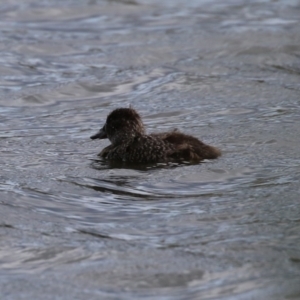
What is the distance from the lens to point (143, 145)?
30.6 feet

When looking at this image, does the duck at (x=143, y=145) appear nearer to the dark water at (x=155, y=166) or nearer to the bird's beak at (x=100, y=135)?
the bird's beak at (x=100, y=135)

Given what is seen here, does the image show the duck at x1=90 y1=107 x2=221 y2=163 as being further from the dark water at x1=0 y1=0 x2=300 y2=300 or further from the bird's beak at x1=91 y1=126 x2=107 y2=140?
the dark water at x1=0 y1=0 x2=300 y2=300

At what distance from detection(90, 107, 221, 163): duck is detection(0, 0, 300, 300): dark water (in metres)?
0.15

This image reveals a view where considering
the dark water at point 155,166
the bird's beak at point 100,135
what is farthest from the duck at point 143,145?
the dark water at point 155,166

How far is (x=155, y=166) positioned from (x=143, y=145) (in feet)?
1.08

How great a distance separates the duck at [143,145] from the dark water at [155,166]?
0.15 metres

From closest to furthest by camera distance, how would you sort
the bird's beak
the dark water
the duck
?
the dark water → the duck → the bird's beak

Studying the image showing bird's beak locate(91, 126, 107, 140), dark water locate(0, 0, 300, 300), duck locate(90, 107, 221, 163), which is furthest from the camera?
bird's beak locate(91, 126, 107, 140)

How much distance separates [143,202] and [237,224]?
960mm

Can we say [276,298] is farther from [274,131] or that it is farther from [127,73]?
[127,73]

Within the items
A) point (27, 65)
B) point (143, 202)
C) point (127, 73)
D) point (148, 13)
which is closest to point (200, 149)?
point (143, 202)

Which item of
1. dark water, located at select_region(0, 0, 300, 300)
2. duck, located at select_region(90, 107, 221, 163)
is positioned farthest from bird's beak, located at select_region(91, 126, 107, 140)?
dark water, located at select_region(0, 0, 300, 300)

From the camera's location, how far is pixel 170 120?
11.2 meters

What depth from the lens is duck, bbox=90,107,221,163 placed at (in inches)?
358
